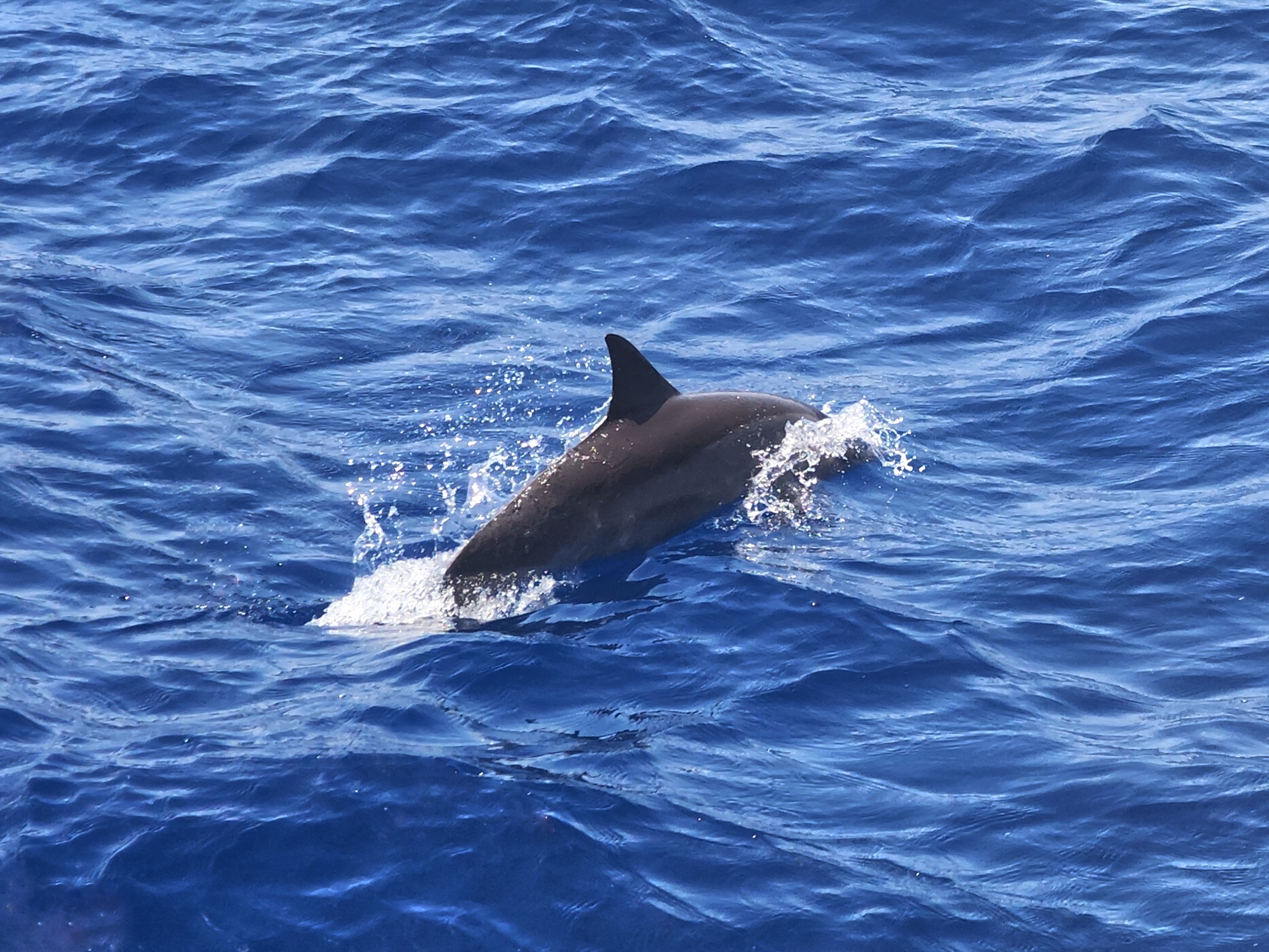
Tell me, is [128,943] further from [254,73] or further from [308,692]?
[254,73]

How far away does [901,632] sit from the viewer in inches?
442

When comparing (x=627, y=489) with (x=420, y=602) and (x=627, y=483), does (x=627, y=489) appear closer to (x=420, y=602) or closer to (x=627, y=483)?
(x=627, y=483)

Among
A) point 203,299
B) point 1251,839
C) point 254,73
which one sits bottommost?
point 1251,839

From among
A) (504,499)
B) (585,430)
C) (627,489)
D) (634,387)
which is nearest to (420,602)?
(504,499)

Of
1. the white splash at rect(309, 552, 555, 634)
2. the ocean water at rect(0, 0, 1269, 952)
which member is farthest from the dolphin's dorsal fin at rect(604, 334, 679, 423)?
the white splash at rect(309, 552, 555, 634)

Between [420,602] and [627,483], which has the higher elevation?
[627,483]

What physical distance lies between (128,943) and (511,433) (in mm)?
7050

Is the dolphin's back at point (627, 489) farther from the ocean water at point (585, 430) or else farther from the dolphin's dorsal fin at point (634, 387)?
the ocean water at point (585, 430)

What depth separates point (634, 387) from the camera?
12.6 m

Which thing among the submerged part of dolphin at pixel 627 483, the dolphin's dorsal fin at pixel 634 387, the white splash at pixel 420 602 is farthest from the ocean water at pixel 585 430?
the dolphin's dorsal fin at pixel 634 387

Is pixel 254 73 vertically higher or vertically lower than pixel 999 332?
higher

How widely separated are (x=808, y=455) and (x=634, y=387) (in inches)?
76.2

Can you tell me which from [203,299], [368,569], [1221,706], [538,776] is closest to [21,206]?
[203,299]

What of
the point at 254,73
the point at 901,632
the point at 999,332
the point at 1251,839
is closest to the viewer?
the point at 1251,839
